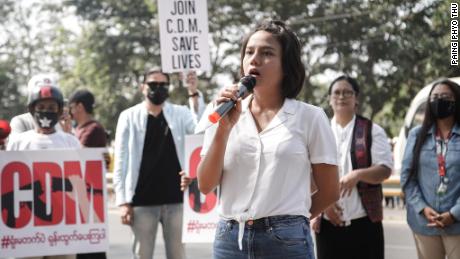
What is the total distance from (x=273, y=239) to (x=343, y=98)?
121 inches

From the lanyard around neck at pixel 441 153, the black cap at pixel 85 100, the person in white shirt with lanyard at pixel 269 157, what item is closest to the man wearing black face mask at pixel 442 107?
the lanyard around neck at pixel 441 153

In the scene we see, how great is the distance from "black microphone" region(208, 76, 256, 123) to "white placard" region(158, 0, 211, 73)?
13.7ft

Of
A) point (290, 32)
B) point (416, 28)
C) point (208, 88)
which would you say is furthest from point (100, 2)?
point (290, 32)

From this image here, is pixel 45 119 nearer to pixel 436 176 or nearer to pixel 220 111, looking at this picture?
pixel 436 176

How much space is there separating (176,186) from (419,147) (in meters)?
2.10

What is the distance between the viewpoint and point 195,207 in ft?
23.7

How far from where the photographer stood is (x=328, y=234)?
6.19 m

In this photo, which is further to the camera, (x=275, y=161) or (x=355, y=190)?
(x=355, y=190)

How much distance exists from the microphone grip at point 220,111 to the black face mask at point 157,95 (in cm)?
375

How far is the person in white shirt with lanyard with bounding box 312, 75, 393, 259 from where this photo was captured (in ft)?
20.1

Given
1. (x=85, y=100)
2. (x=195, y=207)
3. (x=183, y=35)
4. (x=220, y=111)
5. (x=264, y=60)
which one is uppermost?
(x=183, y=35)

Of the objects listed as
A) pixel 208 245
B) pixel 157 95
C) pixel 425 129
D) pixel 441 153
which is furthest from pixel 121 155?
pixel 208 245

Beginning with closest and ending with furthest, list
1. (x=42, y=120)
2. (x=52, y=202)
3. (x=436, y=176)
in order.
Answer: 1. (x=436, y=176)
2. (x=42, y=120)
3. (x=52, y=202)

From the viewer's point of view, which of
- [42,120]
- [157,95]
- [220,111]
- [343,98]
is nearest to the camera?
[220,111]
